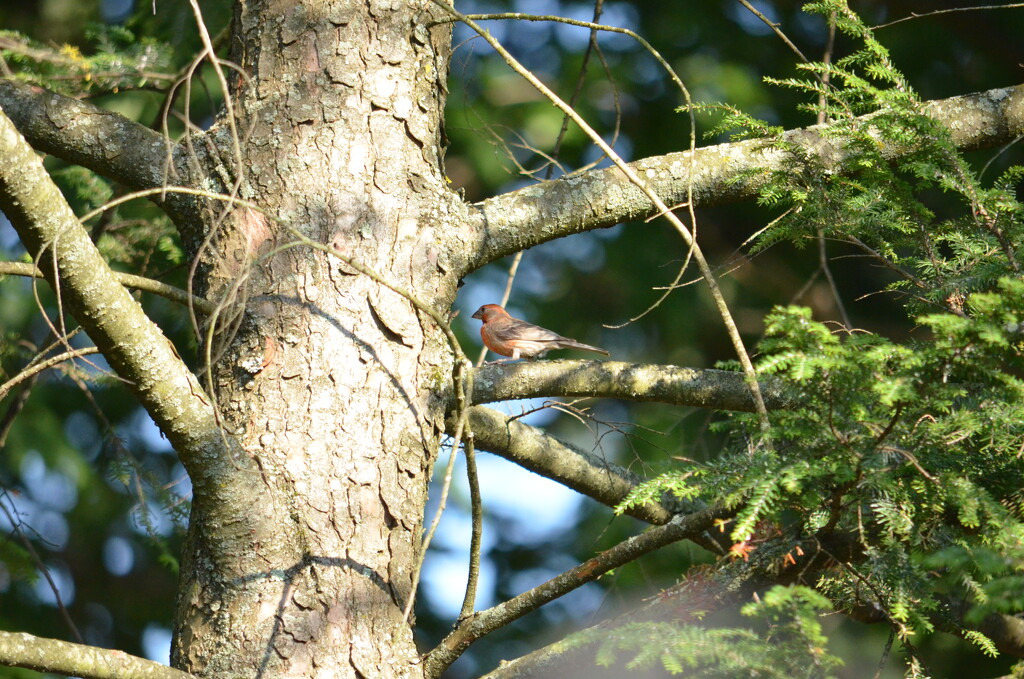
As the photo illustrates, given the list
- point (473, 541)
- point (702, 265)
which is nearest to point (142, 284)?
point (473, 541)

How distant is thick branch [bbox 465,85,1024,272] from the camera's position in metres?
2.89

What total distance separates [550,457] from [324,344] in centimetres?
102

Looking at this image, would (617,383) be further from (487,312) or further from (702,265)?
(487,312)

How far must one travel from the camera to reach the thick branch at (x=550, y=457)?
10.2 ft

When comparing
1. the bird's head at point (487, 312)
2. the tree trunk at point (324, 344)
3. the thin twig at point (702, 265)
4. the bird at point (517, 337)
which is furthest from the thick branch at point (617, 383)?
the bird's head at point (487, 312)

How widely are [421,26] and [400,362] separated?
1083 millimetres

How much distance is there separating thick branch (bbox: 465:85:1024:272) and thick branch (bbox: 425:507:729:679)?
0.99 m

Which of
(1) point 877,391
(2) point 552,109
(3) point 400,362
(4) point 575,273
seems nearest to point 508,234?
(3) point 400,362

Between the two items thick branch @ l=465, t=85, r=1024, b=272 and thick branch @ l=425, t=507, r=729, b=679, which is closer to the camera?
thick branch @ l=425, t=507, r=729, b=679

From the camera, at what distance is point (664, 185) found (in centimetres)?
297

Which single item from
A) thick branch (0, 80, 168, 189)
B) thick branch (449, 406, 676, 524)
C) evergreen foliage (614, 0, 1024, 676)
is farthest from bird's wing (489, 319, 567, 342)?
evergreen foliage (614, 0, 1024, 676)

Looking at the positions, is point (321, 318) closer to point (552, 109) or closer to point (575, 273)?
point (552, 109)

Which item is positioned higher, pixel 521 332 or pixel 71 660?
pixel 521 332

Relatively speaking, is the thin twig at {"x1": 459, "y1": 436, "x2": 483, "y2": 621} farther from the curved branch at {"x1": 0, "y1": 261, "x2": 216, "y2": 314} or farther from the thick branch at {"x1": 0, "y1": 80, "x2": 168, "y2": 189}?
the thick branch at {"x1": 0, "y1": 80, "x2": 168, "y2": 189}
